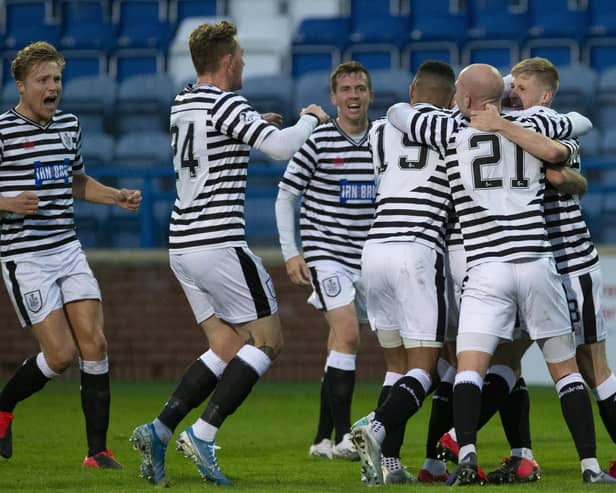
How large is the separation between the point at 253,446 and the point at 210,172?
2575 mm

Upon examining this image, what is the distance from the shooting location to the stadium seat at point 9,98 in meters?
14.9

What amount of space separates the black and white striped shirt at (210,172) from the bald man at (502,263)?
1.00 m

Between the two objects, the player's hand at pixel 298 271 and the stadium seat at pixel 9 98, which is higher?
the stadium seat at pixel 9 98

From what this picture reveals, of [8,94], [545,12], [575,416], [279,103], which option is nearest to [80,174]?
[575,416]

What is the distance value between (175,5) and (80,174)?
941 cm

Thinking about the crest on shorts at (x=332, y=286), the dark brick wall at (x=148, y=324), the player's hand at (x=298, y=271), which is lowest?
the dark brick wall at (x=148, y=324)

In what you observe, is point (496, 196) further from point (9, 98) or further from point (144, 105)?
point (9, 98)

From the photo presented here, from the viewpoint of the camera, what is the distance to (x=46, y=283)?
7.02 meters

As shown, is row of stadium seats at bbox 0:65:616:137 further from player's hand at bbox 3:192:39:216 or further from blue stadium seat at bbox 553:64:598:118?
player's hand at bbox 3:192:39:216

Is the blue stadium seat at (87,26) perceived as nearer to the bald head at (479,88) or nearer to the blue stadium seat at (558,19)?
the blue stadium seat at (558,19)

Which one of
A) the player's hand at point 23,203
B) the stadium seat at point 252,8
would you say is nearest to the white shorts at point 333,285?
the player's hand at point 23,203

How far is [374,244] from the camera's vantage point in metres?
6.39

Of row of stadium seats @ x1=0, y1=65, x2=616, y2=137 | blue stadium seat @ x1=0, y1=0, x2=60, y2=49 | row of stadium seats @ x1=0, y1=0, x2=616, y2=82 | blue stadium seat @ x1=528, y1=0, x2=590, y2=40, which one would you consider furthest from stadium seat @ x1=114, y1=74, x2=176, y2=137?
blue stadium seat @ x1=528, y1=0, x2=590, y2=40

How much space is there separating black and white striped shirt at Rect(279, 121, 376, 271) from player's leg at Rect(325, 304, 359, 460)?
0.34 metres
